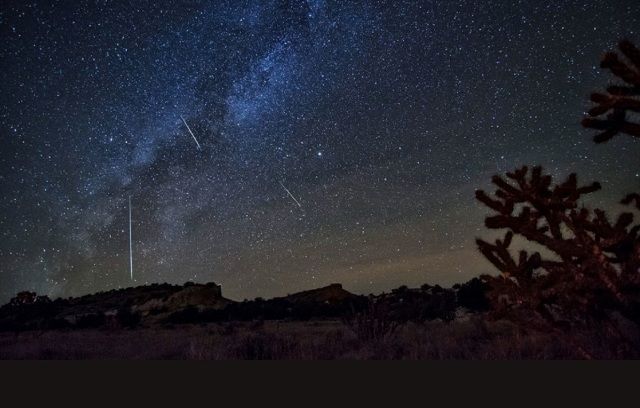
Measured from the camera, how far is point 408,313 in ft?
69.4

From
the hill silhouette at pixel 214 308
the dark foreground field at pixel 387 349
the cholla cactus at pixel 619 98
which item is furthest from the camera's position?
the hill silhouette at pixel 214 308

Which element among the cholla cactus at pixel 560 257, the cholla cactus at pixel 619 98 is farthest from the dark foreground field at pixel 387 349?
the cholla cactus at pixel 619 98

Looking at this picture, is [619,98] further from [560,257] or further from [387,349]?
[387,349]

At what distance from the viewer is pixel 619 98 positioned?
6.23m

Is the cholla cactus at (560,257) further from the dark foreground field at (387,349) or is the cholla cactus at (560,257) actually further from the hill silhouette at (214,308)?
the hill silhouette at (214,308)

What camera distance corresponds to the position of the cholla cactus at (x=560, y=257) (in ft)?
22.6

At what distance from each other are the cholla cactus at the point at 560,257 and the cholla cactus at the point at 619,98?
4.91ft

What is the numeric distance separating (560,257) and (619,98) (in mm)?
2528

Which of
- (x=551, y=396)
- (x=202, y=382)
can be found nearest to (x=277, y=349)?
(x=202, y=382)

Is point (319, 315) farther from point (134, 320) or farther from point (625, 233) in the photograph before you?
point (625, 233)

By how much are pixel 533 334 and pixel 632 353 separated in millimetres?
3112

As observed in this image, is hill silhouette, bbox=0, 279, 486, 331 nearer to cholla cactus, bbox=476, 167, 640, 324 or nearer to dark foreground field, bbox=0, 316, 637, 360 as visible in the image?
dark foreground field, bbox=0, 316, 637, 360

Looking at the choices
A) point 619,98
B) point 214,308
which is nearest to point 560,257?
point 619,98

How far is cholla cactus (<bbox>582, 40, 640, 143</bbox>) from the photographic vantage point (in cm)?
613
